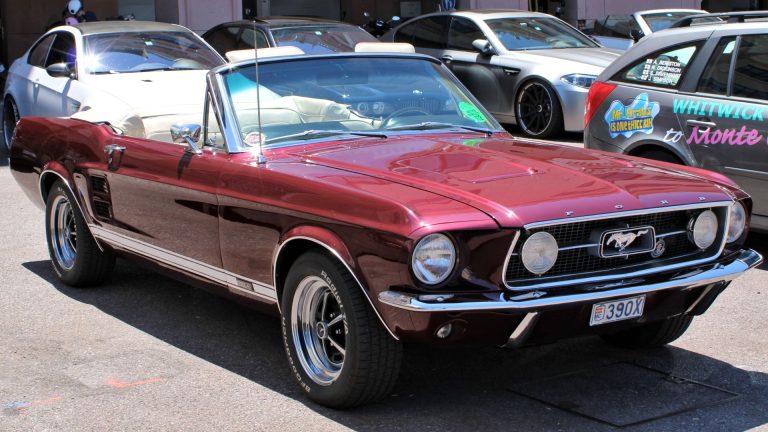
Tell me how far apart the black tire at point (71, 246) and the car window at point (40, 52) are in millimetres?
5407

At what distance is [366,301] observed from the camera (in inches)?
180

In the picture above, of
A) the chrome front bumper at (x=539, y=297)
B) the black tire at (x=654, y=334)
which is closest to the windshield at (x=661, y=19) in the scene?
the black tire at (x=654, y=334)

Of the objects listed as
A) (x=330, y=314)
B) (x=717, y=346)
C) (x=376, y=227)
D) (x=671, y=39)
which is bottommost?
(x=717, y=346)

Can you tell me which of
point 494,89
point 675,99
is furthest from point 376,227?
point 494,89

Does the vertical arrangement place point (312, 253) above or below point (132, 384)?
above

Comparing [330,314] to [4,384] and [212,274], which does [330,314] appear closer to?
[212,274]

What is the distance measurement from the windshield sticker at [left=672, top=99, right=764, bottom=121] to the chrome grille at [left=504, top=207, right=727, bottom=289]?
2.54m

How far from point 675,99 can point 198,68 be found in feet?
17.1

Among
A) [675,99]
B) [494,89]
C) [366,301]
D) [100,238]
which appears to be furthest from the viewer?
[494,89]

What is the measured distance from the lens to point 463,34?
14906 millimetres

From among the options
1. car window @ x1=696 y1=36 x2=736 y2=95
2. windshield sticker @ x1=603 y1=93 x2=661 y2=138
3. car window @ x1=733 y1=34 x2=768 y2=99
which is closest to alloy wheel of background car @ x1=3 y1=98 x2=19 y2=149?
windshield sticker @ x1=603 y1=93 x2=661 y2=138

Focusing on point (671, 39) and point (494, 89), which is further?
point (494, 89)

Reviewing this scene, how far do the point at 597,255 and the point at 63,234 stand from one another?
3.82 metres

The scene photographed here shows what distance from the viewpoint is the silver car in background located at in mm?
13266
